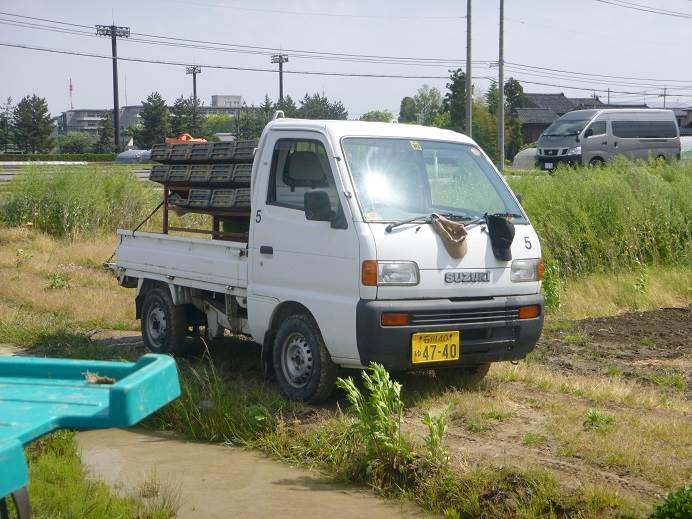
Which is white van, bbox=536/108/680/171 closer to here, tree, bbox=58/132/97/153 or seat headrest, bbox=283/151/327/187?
seat headrest, bbox=283/151/327/187

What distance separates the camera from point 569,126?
31.3 meters

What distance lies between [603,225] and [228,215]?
7.62m

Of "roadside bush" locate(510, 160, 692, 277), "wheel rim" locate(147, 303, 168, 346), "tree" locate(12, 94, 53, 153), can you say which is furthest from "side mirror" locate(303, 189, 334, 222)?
"tree" locate(12, 94, 53, 153)

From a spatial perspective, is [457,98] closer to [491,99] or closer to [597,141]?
[491,99]

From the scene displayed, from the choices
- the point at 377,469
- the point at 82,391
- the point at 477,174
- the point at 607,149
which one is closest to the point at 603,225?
the point at 477,174

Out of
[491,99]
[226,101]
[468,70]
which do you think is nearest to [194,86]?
[491,99]

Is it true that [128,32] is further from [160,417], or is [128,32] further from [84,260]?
[160,417]

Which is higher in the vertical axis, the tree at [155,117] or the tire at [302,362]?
the tree at [155,117]

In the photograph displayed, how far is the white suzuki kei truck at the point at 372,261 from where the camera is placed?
22.7 ft

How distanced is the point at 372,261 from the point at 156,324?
360 centimetres

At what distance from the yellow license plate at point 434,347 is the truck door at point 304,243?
→ 0.45 metres

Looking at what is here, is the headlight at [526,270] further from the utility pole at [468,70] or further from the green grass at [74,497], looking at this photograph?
the utility pole at [468,70]

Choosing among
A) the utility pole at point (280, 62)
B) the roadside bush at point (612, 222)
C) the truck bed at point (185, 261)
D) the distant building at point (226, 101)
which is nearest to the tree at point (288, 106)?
the utility pole at point (280, 62)

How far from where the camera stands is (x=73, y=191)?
1953 cm
